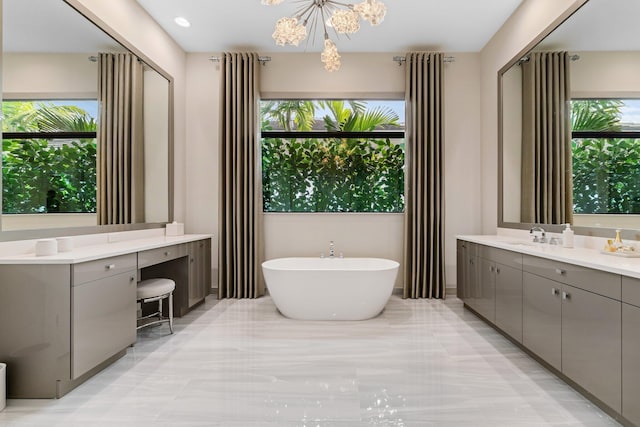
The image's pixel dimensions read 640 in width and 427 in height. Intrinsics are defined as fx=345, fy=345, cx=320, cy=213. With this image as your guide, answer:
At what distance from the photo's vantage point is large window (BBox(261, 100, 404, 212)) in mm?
4641

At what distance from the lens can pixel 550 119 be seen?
294cm

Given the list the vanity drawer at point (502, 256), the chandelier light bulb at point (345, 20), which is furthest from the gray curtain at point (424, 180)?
the chandelier light bulb at point (345, 20)

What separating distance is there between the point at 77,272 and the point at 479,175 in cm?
435

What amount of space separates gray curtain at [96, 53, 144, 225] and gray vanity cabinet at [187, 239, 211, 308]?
0.64 m

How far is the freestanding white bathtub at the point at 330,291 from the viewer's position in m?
3.37

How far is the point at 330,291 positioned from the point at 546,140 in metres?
2.37

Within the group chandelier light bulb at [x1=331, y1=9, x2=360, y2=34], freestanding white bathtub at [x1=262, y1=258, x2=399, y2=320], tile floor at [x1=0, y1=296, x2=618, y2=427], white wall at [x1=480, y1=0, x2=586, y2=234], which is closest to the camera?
tile floor at [x1=0, y1=296, x2=618, y2=427]

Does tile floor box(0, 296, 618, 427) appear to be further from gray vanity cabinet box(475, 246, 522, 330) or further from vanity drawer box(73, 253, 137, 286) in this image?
vanity drawer box(73, 253, 137, 286)

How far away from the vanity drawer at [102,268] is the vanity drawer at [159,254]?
4.4 inches

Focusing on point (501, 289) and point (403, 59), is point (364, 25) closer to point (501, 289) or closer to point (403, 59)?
point (403, 59)

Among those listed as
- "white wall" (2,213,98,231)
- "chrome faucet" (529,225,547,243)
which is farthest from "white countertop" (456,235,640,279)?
"white wall" (2,213,98,231)

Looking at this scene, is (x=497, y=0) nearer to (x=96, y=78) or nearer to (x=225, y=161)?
(x=225, y=161)

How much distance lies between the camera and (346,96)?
4547 mm

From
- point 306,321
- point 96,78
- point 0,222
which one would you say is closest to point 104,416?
point 0,222
